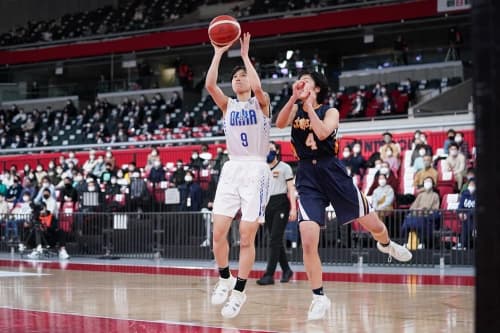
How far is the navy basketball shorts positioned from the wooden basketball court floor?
0.95 metres

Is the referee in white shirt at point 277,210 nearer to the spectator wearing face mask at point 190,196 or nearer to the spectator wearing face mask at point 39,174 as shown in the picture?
the spectator wearing face mask at point 190,196

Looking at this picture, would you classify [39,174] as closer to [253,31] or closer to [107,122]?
[107,122]

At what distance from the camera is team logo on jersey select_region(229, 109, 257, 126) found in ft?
24.8

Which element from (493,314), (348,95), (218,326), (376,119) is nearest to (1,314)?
(218,326)

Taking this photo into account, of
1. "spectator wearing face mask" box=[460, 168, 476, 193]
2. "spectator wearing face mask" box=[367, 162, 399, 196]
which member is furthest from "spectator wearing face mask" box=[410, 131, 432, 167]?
"spectator wearing face mask" box=[460, 168, 476, 193]

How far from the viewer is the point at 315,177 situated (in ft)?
24.0

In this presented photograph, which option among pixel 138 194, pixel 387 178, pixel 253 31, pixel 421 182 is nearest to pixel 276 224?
pixel 387 178

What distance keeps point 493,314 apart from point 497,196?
15.7 inches

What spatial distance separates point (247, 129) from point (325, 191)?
3.10 feet

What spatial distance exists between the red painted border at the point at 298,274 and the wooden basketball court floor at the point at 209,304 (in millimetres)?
18

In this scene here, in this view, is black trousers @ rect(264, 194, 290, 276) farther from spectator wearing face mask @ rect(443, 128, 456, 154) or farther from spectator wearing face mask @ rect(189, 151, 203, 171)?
spectator wearing face mask @ rect(189, 151, 203, 171)

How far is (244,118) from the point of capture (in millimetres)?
7551

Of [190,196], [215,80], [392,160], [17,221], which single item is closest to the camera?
[215,80]

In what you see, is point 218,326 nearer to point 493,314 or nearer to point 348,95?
point 493,314
